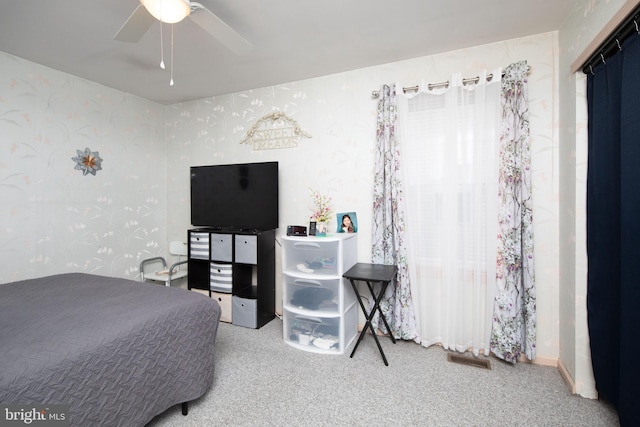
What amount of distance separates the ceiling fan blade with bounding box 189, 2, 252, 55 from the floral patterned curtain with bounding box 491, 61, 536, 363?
79.9 inches

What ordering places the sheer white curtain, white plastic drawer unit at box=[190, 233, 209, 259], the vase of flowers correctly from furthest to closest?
white plastic drawer unit at box=[190, 233, 209, 259] → the vase of flowers → the sheer white curtain

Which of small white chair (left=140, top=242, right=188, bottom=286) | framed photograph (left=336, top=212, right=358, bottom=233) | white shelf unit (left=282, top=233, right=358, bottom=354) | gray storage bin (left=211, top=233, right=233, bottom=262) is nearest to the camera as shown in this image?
white shelf unit (left=282, top=233, right=358, bottom=354)

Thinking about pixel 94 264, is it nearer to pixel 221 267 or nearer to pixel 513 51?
pixel 221 267

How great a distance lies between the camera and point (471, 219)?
2457mm

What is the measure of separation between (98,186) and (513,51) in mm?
4159

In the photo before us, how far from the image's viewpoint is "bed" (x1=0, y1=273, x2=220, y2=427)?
1.20 m

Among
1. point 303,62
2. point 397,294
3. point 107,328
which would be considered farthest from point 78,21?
point 397,294

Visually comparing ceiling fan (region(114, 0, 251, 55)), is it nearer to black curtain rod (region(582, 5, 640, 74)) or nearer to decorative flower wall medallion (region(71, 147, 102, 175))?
decorative flower wall medallion (region(71, 147, 102, 175))

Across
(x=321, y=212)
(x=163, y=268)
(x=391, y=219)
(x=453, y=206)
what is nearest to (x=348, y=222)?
(x=321, y=212)

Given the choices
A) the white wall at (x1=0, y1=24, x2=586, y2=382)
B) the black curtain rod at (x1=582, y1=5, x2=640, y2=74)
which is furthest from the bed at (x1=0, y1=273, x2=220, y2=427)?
the black curtain rod at (x1=582, y1=5, x2=640, y2=74)

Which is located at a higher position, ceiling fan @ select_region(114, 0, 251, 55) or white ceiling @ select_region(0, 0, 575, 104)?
white ceiling @ select_region(0, 0, 575, 104)

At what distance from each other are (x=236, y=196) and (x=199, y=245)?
68 centimetres

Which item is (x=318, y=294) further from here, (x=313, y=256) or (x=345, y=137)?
(x=345, y=137)

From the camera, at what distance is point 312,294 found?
104 inches
